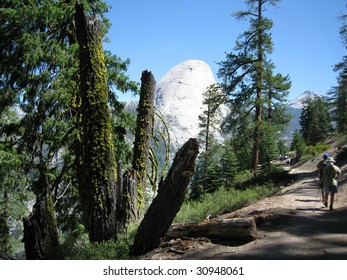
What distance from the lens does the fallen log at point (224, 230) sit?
6.12m

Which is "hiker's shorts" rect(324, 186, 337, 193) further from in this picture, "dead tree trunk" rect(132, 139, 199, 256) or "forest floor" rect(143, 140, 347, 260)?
"dead tree trunk" rect(132, 139, 199, 256)

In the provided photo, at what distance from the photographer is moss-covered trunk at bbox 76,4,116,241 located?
22.1 ft

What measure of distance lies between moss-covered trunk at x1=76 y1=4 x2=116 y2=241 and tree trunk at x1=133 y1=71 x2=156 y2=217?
2.99 m

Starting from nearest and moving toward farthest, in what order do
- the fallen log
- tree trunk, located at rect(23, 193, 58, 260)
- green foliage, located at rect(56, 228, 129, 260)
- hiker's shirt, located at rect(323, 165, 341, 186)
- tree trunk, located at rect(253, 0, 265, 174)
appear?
green foliage, located at rect(56, 228, 129, 260)
tree trunk, located at rect(23, 193, 58, 260)
the fallen log
hiker's shirt, located at rect(323, 165, 341, 186)
tree trunk, located at rect(253, 0, 265, 174)

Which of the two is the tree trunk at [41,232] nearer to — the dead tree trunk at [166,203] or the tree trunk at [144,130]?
the dead tree trunk at [166,203]

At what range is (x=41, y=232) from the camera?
6.12 meters

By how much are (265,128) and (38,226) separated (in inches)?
646

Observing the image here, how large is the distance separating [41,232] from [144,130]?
4.67 m

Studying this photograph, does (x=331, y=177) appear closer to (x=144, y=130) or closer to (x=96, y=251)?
(x=144, y=130)

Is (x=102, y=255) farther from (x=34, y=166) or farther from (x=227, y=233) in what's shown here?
(x=34, y=166)

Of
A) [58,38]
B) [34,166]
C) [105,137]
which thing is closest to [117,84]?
[58,38]

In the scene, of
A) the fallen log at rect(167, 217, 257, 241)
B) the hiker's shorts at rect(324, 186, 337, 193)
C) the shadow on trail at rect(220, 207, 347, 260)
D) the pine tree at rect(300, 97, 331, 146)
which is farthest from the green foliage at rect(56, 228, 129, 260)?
the pine tree at rect(300, 97, 331, 146)

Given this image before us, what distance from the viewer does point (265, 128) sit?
65.5 ft

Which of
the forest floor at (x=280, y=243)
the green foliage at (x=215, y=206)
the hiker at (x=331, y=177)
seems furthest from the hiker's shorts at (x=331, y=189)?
the green foliage at (x=215, y=206)
